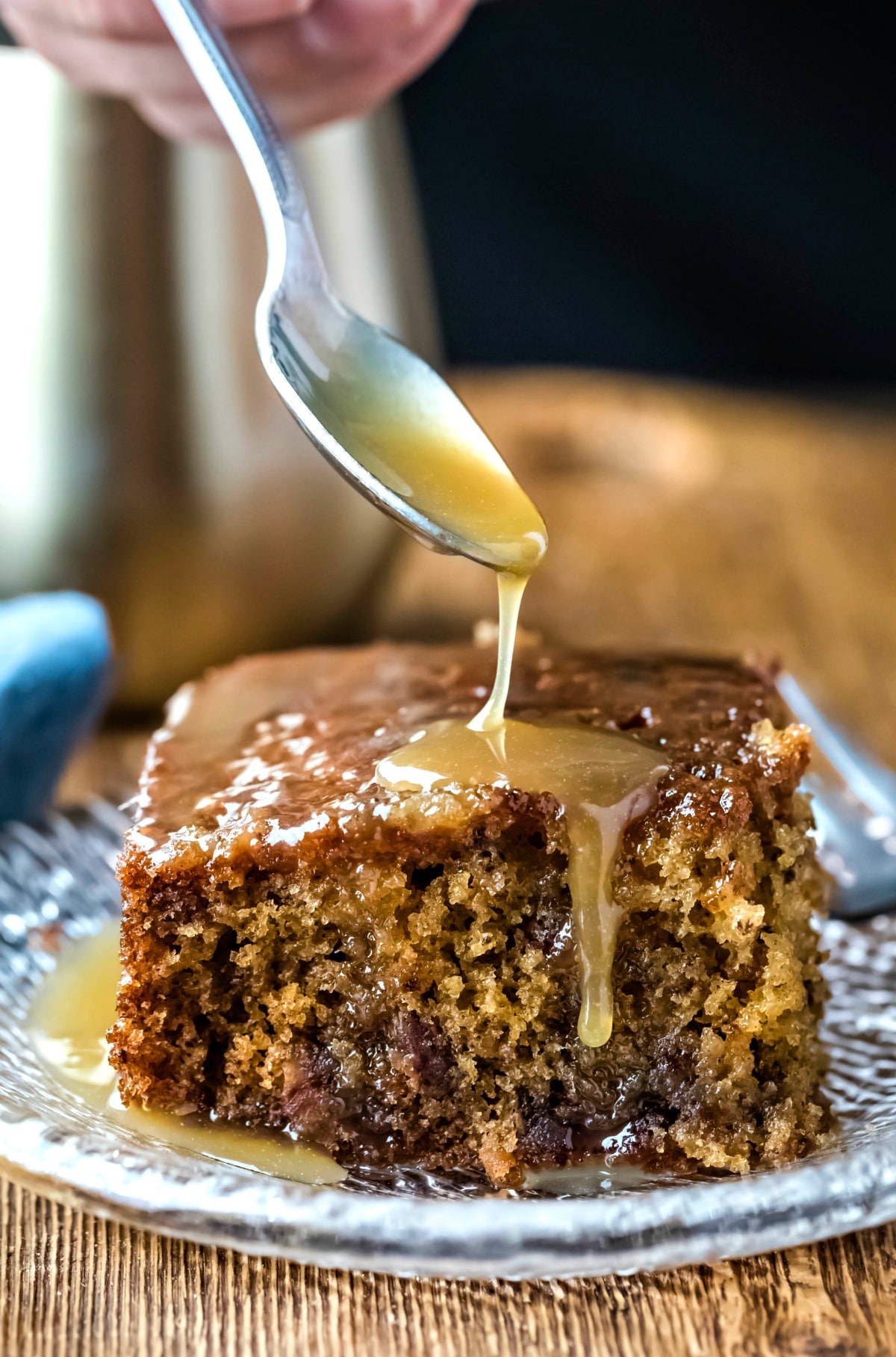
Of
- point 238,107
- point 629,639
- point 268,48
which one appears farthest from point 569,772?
point 629,639

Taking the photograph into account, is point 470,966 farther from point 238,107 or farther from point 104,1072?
point 238,107

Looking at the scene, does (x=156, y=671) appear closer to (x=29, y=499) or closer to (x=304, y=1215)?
(x=29, y=499)

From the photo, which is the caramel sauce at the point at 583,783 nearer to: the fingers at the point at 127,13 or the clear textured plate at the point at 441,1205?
the clear textured plate at the point at 441,1205

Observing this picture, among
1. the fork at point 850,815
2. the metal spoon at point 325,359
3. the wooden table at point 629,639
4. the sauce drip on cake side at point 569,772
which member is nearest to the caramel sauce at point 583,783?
the sauce drip on cake side at point 569,772

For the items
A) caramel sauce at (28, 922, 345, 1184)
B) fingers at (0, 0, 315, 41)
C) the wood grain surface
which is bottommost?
caramel sauce at (28, 922, 345, 1184)

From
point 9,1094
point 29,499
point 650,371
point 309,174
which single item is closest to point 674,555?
point 309,174

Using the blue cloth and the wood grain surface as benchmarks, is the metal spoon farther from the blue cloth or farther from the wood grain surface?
the wood grain surface

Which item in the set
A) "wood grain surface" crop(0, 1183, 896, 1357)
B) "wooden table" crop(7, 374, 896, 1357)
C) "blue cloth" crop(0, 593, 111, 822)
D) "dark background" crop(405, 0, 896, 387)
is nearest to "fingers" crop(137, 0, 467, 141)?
"blue cloth" crop(0, 593, 111, 822)
